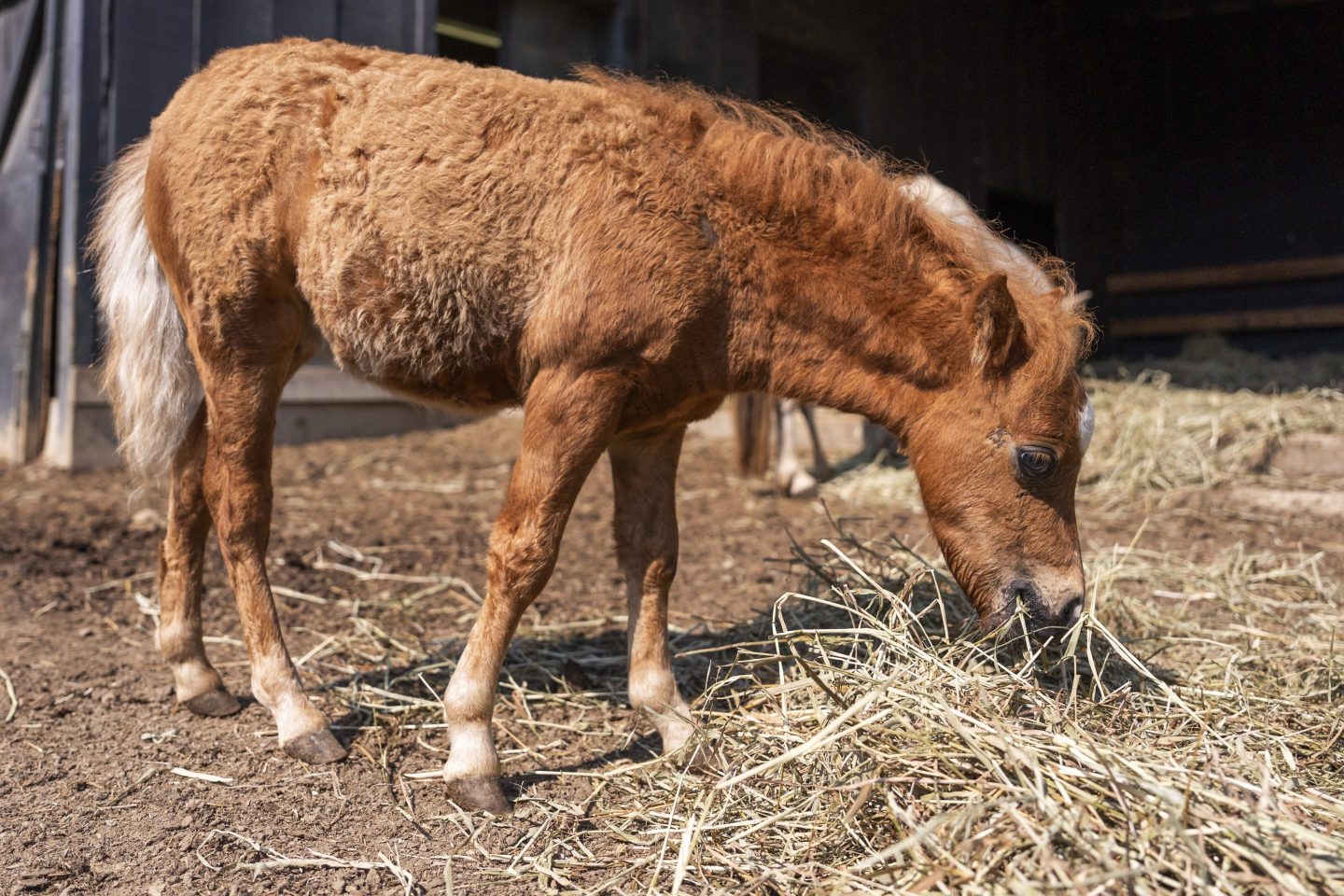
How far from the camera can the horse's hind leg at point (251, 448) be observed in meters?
3.17

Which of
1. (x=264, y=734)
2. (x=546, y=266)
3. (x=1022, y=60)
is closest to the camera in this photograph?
(x=546, y=266)

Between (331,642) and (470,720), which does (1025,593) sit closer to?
(470,720)

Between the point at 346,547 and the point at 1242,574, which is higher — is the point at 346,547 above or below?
below

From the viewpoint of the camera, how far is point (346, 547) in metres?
5.19

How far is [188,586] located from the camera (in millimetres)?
3475

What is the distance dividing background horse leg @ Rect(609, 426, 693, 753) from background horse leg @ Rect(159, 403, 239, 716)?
4.52 ft

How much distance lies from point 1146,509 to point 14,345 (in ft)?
24.9

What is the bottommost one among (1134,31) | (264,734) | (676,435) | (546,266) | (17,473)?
(17,473)

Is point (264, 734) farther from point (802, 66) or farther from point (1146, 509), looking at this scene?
point (802, 66)

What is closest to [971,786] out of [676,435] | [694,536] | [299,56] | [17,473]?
[676,435]

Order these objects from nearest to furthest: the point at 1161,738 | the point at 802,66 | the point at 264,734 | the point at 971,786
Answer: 1. the point at 971,786
2. the point at 1161,738
3. the point at 264,734
4. the point at 802,66

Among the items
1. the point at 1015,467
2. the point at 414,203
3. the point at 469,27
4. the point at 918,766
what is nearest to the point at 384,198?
the point at 414,203

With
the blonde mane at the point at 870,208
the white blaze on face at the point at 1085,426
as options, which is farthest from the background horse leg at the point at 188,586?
the white blaze on face at the point at 1085,426

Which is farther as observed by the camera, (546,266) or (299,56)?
(299,56)
